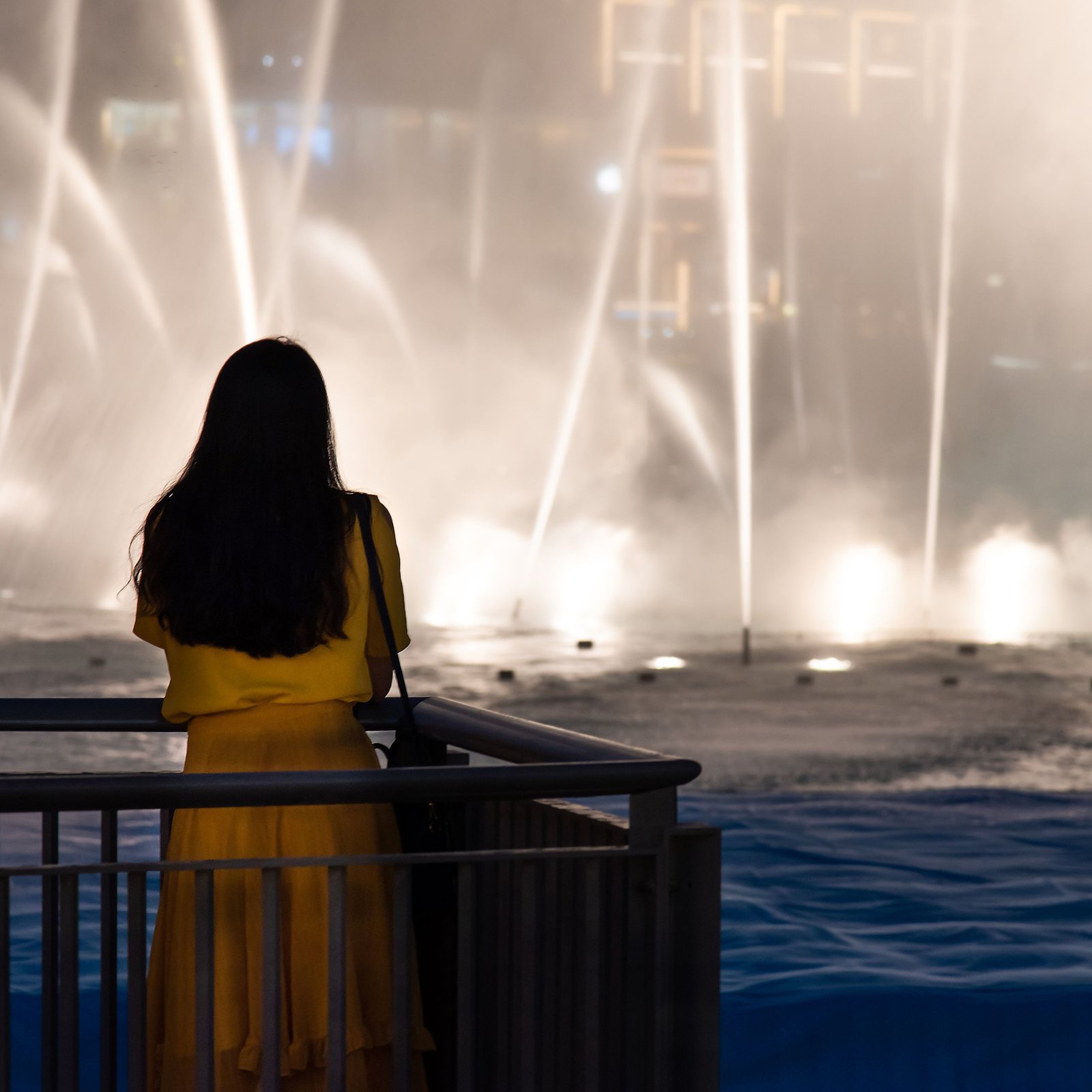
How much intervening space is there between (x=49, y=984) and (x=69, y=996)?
25 centimetres

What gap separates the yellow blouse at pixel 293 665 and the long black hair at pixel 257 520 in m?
0.03

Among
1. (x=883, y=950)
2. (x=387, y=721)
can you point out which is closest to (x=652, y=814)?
(x=387, y=721)

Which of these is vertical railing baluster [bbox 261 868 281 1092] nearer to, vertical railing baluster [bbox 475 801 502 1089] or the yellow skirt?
the yellow skirt

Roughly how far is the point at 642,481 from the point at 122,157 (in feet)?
47.4

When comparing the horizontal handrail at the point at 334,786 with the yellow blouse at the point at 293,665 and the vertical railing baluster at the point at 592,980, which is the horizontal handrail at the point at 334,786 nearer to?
the vertical railing baluster at the point at 592,980

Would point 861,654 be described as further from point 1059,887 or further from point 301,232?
point 301,232

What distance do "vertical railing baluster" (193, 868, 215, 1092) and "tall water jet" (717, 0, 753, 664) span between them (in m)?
25.2

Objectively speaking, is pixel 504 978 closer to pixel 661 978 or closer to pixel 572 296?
pixel 661 978

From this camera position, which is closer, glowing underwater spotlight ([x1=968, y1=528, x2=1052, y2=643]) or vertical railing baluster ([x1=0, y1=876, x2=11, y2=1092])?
vertical railing baluster ([x1=0, y1=876, x2=11, y2=1092])

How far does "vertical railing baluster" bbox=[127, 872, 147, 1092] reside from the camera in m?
2.10

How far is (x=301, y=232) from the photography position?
3009 centimetres

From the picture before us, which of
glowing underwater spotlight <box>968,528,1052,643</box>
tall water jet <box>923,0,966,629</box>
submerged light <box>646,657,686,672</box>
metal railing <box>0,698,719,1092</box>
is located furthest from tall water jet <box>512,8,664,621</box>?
metal railing <box>0,698,719,1092</box>

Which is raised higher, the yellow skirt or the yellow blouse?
the yellow blouse

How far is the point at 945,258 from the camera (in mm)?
43750
